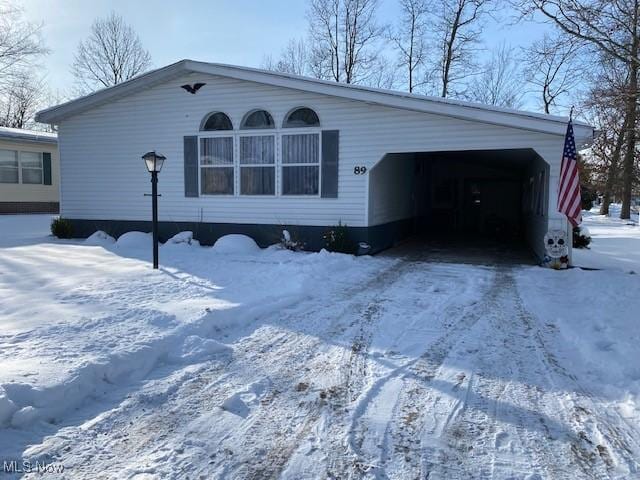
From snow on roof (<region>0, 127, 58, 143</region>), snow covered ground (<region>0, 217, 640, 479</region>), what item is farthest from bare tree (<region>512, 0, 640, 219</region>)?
snow on roof (<region>0, 127, 58, 143</region>)

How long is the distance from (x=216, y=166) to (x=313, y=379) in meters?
8.30

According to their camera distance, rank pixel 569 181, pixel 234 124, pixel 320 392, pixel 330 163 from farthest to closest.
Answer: pixel 234 124 < pixel 330 163 < pixel 569 181 < pixel 320 392

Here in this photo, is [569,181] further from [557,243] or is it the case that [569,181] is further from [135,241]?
[135,241]

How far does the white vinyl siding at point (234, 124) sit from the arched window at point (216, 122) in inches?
5.4

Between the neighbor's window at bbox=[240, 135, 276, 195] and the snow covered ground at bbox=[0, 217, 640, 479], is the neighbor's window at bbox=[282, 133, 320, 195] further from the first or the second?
the snow covered ground at bbox=[0, 217, 640, 479]

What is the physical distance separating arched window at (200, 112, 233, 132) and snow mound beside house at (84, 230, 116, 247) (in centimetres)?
348

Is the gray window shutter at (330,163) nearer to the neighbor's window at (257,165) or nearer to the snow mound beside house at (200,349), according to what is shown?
the neighbor's window at (257,165)

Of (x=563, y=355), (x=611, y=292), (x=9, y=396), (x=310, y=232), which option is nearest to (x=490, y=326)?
(x=563, y=355)

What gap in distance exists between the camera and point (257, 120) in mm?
10695

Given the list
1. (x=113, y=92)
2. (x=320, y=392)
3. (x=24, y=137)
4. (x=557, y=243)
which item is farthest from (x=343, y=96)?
(x=24, y=137)

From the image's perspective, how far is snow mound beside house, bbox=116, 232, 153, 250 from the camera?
10.4 meters

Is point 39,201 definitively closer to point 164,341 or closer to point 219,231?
point 219,231

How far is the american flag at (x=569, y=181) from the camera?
7988mm

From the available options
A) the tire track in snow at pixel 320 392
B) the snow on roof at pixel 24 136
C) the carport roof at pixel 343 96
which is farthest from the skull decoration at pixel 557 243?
the snow on roof at pixel 24 136
